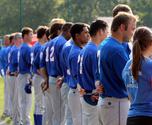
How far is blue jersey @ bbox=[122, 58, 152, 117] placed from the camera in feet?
19.1

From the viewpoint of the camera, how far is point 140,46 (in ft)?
19.2

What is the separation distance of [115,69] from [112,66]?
2.3 inches

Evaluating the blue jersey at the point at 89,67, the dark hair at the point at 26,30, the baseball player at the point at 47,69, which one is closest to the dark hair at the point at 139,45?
the blue jersey at the point at 89,67

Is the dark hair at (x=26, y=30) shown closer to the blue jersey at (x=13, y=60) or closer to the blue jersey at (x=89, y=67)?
the blue jersey at (x=13, y=60)

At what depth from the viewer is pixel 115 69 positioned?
22.5 ft

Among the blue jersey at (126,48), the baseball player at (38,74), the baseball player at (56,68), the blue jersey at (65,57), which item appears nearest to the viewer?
the blue jersey at (126,48)

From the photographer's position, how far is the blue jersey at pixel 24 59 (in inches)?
485

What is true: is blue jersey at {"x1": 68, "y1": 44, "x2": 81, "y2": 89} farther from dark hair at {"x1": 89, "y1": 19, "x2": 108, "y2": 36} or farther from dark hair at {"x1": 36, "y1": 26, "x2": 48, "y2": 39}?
dark hair at {"x1": 36, "y1": 26, "x2": 48, "y2": 39}

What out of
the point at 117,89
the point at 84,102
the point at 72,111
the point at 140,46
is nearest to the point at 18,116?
the point at 72,111

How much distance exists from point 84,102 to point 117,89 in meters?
1.32

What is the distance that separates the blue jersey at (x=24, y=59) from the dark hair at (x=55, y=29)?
213cm

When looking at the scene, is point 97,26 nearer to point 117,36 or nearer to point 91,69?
point 91,69

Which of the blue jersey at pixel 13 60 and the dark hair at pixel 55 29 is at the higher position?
the dark hair at pixel 55 29

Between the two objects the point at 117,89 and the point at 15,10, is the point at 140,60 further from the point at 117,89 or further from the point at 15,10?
the point at 15,10
